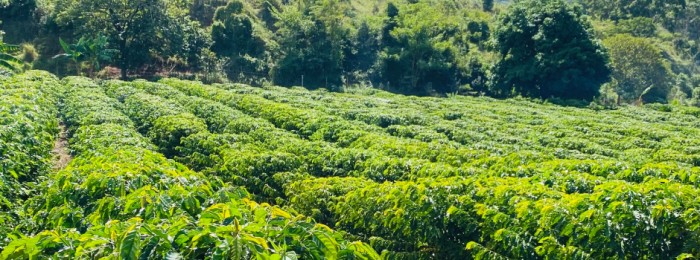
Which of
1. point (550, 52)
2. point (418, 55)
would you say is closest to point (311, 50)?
point (418, 55)

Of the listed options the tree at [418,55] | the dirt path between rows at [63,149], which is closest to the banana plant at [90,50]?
the dirt path between rows at [63,149]

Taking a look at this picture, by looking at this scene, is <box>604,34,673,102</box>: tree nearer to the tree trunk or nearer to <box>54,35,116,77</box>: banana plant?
the tree trunk

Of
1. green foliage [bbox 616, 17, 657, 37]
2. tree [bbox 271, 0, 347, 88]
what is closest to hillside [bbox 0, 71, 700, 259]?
tree [bbox 271, 0, 347, 88]

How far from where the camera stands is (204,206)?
480cm

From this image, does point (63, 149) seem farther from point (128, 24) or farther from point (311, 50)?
point (311, 50)

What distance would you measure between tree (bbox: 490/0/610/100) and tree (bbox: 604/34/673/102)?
11.7 m

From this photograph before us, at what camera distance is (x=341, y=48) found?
48750 mm

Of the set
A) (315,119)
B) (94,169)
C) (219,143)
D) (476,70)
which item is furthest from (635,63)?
(94,169)

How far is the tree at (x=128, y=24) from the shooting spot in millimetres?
39188

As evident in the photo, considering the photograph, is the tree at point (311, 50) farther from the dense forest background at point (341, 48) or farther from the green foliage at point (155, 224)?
the green foliage at point (155, 224)

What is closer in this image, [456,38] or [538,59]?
[538,59]

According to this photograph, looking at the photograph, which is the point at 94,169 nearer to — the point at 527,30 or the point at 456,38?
the point at 527,30

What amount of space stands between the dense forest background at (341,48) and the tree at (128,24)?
78mm

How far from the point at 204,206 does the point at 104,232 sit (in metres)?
1.19
